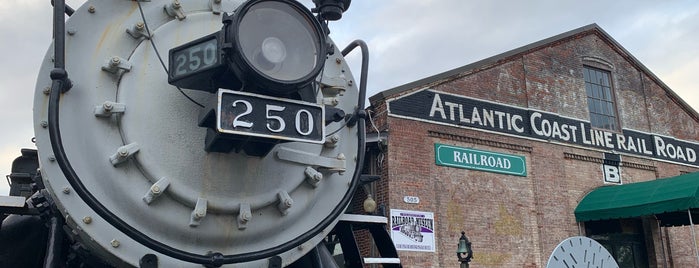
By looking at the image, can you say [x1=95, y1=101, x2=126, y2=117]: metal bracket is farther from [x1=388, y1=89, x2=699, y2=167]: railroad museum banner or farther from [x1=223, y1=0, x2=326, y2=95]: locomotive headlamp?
[x1=388, y1=89, x2=699, y2=167]: railroad museum banner

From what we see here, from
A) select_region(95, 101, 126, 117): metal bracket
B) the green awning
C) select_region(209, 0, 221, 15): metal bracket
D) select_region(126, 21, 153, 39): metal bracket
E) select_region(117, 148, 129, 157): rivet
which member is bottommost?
select_region(117, 148, 129, 157): rivet

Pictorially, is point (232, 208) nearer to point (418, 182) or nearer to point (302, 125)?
point (302, 125)

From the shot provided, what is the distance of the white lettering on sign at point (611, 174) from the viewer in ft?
41.8

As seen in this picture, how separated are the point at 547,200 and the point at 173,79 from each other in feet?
32.6

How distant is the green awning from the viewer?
33.4 ft

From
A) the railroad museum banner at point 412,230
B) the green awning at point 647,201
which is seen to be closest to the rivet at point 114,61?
the railroad museum banner at point 412,230

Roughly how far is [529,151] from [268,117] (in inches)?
387

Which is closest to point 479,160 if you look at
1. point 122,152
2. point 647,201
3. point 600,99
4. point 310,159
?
point 647,201

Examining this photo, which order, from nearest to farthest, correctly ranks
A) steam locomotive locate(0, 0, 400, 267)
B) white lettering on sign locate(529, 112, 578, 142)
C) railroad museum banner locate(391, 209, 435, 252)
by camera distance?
steam locomotive locate(0, 0, 400, 267) < railroad museum banner locate(391, 209, 435, 252) < white lettering on sign locate(529, 112, 578, 142)

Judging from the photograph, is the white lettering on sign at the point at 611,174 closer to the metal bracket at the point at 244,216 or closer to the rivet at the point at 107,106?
the metal bracket at the point at 244,216

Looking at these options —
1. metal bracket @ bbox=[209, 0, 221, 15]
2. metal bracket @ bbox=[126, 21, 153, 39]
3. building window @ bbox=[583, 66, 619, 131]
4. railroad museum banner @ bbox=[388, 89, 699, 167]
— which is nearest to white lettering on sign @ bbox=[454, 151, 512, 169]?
railroad museum banner @ bbox=[388, 89, 699, 167]

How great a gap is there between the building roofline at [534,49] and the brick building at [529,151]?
0.02 metres

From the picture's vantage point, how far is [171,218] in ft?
9.38

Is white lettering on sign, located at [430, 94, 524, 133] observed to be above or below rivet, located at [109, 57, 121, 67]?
above
